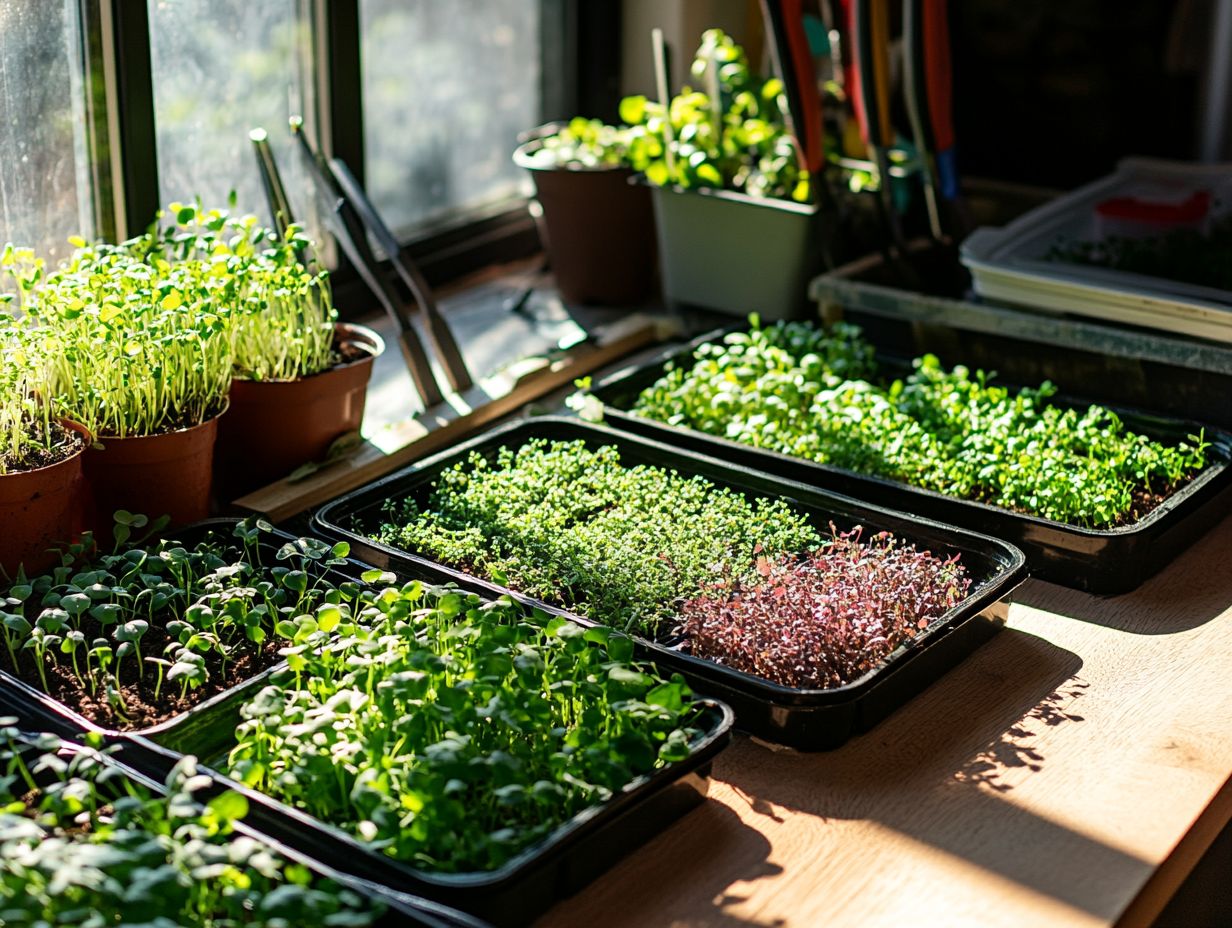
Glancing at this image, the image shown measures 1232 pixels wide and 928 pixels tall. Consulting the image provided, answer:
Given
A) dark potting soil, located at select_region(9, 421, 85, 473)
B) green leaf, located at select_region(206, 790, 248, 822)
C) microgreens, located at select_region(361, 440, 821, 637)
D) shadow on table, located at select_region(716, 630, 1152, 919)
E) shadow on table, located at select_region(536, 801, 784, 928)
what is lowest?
shadow on table, located at select_region(536, 801, 784, 928)

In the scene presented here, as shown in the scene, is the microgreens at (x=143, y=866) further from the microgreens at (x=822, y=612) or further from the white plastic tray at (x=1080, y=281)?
the white plastic tray at (x=1080, y=281)

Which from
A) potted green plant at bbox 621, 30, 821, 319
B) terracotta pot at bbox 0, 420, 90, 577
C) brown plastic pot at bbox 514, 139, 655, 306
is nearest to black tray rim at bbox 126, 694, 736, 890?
terracotta pot at bbox 0, 420, 90, 577

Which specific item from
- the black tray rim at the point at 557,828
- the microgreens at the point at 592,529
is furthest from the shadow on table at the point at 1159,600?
the black tray rim at the point at 557,828

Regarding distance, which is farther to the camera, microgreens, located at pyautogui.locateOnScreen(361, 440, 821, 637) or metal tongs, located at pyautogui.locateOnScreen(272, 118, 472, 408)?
metal tongs, located at pyautogui.locateOnScreen(272, 118, 472, 408)

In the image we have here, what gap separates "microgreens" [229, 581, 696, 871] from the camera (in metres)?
0.98

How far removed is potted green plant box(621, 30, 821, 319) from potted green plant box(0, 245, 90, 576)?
0.89 m

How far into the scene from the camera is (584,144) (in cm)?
208

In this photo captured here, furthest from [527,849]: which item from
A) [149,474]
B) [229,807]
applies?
[149,474]

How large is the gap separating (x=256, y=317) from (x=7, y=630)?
0.42 meters

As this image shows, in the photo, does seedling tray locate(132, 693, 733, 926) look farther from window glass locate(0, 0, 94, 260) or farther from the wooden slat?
window glass locate(0, 0, 94, 260)

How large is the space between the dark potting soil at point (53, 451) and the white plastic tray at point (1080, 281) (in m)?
1.03

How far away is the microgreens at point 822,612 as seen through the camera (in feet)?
4.01

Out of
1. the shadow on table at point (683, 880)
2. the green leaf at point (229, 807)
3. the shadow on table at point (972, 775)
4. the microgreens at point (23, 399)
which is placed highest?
the microgreens at point (23, 399)

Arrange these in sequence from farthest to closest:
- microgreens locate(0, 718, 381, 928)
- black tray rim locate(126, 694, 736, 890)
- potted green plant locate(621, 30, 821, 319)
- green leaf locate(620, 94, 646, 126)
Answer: green leaf locate(620, 94, 646, 126) < potted green plant locate(621, 30, 821, 319) < black tray rim locate(126, 694, 736, 890) < microgreens locate(0, 718, 381, 928)
